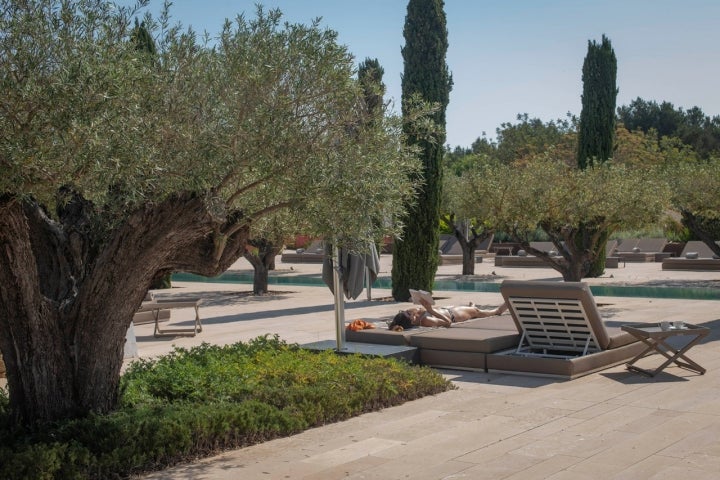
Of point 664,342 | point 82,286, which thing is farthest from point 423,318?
point 82,286

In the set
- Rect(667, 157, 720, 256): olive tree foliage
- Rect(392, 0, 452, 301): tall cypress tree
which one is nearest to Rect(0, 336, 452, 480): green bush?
Rect(392, 0, 452, 301): tall cypress tree

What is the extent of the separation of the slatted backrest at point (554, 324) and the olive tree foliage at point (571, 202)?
763cm

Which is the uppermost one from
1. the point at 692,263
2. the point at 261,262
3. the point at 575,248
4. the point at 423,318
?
the point at 575,248

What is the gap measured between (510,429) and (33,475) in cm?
382

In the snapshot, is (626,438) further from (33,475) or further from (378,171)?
(33,475)

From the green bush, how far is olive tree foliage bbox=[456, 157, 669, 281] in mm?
9261

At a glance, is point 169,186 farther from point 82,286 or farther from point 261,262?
point 261,262

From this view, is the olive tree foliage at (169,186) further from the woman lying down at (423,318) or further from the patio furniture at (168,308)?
the patio furniture at (168,308)

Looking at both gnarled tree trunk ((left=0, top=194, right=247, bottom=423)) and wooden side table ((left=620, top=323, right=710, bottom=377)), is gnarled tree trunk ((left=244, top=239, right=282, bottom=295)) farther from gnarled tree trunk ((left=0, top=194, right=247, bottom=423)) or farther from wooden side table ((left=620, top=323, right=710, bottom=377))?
gnarled tree trunk ((left=0, top=194, right=247, bottom=423))

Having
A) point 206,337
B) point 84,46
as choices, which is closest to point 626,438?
point 84,46

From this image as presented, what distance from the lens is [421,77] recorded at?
2000 centimetres

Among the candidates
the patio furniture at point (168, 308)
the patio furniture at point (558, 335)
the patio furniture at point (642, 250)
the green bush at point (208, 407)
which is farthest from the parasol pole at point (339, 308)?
the patio furniture at point (642, 250)

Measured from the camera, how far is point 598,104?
26.0m

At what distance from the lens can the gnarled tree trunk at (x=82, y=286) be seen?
6363 millimetres
